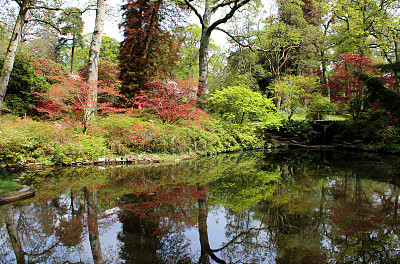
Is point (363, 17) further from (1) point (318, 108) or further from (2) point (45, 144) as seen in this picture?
(2) point (45, 144)

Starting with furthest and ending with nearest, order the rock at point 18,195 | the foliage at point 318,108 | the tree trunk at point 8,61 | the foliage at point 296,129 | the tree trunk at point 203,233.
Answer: the foliage at point 318,108 < the foliage at point 296,129 < the tree trunk at point 8,61 < the rock at point 18,195 < the tree trunk at point 203,233

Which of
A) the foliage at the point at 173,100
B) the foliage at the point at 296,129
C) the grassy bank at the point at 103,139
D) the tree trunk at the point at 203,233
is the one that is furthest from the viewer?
the foliage at the point at 296,129

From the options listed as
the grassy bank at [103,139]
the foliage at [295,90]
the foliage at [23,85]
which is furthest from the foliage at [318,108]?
the foliage at [23,85]

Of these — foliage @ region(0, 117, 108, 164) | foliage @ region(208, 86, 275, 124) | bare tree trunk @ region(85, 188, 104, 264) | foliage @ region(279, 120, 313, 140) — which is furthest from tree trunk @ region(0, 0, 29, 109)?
foliage @ region(279, 120, 313, 140)

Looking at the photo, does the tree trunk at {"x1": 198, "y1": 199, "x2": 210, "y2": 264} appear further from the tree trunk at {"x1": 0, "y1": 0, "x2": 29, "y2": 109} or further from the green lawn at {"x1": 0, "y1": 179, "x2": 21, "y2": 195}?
the tree trunk at {"x1": 0, "y1": 0, "x2": 29, "y2": 109}

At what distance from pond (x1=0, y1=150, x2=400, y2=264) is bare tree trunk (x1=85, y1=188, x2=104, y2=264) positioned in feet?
0.04

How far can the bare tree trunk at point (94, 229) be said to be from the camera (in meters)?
2.28

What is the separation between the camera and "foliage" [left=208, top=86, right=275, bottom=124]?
12492 millimetres

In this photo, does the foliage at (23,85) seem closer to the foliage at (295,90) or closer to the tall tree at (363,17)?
the foliage at (295,90)

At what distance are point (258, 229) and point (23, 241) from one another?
2702 millimetres

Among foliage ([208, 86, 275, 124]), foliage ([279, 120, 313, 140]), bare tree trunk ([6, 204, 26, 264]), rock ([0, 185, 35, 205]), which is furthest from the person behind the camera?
foliage ([279, 120, 313, 140])

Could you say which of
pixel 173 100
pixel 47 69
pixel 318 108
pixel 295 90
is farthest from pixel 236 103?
pixel 47 69

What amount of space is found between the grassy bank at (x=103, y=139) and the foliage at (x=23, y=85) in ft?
4.40

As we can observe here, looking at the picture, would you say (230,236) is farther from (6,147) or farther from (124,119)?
(124,119)
